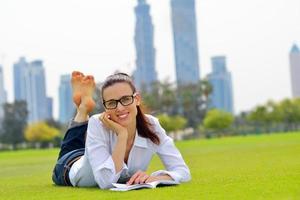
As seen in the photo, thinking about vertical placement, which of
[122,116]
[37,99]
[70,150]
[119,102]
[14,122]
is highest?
[37,99]

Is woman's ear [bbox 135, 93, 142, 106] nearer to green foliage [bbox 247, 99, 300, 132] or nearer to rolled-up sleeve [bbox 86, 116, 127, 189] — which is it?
rolled-up sleeve [bbox 86, 116, 127, 189]

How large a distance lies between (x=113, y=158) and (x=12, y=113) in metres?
84.3

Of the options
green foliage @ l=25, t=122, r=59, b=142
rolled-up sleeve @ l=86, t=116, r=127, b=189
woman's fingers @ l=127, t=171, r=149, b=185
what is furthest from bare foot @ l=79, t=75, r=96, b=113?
green foliage @ l=25, t=122, r=59, b=142

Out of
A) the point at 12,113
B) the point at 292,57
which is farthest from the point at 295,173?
the point at 292,57

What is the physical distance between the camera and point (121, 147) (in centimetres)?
547

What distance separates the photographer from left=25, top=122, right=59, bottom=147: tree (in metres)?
80.5

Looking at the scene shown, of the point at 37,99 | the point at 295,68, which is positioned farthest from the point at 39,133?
the point at 295,68

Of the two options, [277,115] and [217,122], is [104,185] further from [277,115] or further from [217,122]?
[277,115]

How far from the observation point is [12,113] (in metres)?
87.9

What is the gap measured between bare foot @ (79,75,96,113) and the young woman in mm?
580

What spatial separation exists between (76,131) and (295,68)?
185934mm

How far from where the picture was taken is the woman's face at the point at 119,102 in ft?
17.7

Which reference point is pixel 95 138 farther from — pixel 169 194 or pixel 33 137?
pixel 33 137

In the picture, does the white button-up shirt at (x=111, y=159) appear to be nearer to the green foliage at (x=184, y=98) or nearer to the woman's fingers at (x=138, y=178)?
the woman's fingers at (x=138, y=178)
